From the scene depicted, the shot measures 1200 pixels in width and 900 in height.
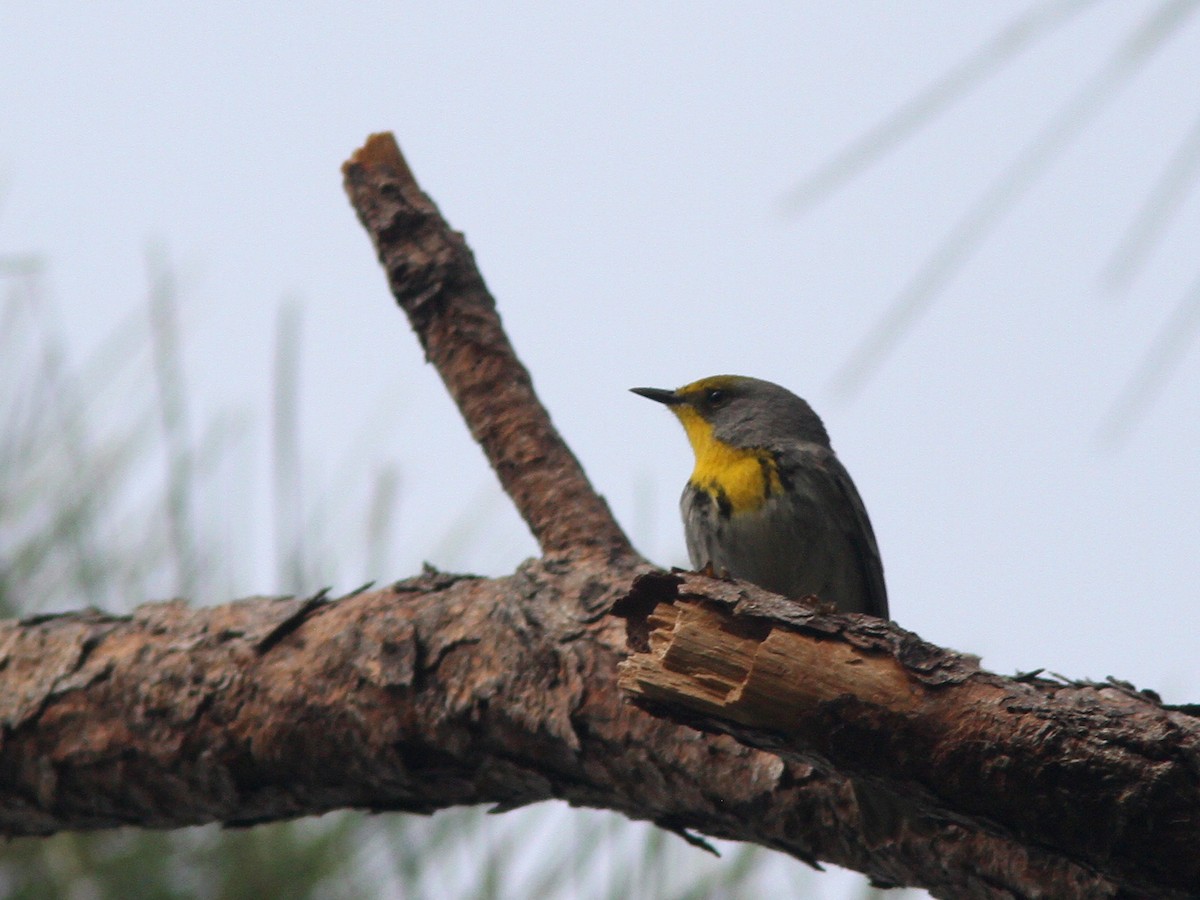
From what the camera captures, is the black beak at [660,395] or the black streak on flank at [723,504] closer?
the black streak on flank at [723,504]

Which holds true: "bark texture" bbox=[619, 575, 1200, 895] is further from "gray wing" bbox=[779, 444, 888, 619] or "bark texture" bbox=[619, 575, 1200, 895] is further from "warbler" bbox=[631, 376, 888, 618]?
"gray wing" bbox=[779, 444, 888, 619]

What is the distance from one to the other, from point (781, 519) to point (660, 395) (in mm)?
1221

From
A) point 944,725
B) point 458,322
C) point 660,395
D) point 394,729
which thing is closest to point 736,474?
point 660,395

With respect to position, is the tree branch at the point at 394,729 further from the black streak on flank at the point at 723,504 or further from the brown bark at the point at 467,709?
the black streak on flank at the point at 723,504

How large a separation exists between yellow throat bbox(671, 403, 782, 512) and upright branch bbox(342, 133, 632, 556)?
1.13 meters

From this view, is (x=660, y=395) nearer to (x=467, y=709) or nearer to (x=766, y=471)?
(x=766, y=471)

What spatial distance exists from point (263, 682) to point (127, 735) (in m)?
0.34

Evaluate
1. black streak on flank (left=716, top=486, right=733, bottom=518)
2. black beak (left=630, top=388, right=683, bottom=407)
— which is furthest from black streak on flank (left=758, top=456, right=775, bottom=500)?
black beak (left=630, top=388, right=683, bottom=407)

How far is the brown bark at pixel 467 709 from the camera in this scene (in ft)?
7.56

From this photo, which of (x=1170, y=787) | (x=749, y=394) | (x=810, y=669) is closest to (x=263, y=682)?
(x=810, y=669)

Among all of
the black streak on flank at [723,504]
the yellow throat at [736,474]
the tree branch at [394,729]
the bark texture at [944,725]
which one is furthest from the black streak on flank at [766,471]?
the bark texture at [944,725]

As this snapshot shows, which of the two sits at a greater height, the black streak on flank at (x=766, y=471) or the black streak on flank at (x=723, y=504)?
the black streak on flank at (x=766, y=471)

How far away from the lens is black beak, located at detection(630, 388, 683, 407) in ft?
18.6

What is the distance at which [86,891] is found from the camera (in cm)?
331
